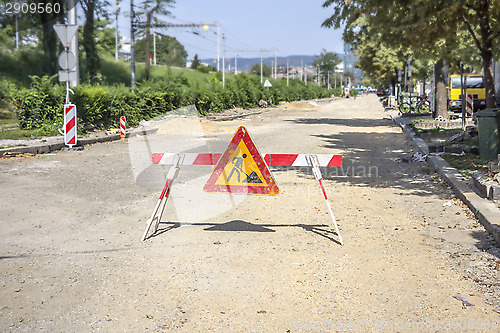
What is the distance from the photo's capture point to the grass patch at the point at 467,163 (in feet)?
36.3

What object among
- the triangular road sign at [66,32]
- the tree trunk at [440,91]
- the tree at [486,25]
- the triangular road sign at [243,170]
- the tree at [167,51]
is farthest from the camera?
the tree at [167,51]

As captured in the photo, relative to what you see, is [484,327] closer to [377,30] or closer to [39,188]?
[39,188]

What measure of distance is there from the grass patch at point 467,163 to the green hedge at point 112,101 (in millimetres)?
12613

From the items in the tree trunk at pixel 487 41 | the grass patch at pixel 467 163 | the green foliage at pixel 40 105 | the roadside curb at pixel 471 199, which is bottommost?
the roadside curb at pixel 471 199

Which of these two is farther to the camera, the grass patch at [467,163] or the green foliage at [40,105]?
the green foliage at [40,105]

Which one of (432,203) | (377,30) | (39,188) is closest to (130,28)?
(377,30)

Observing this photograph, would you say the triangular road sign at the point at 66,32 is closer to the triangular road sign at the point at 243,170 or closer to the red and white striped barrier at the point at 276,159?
the red and white striped barrier at the point at 276,159

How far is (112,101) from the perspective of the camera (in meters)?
23.0

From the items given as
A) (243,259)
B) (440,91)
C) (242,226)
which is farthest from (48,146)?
(440,91)

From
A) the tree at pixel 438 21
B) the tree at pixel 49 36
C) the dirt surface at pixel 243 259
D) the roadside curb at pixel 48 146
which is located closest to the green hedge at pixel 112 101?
the roadside curb at pixel 48 146

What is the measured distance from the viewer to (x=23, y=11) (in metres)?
40.4

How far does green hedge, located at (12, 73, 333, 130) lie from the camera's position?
19109mm

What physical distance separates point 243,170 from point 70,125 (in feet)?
34.7

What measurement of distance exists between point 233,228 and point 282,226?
2.03 feet
